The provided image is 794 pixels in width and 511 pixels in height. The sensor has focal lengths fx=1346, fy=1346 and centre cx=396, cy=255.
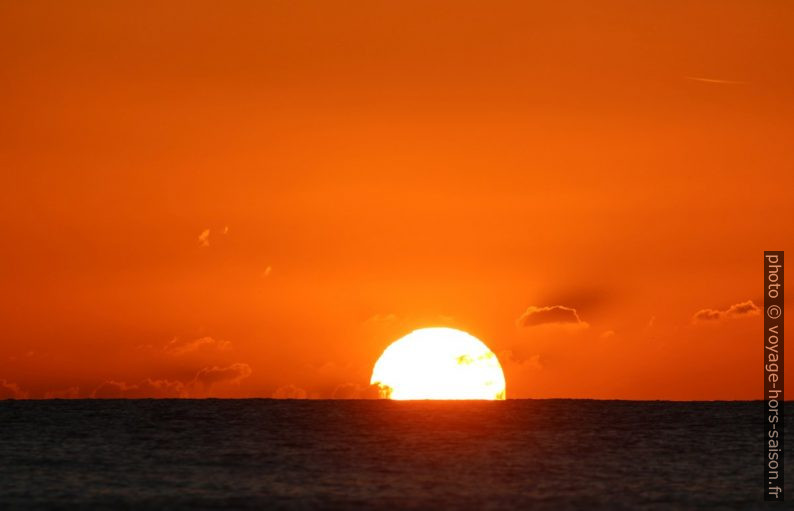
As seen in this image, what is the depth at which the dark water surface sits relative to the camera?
61.6 meters

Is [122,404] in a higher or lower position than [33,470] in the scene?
higher

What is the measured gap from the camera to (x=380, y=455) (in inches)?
3600

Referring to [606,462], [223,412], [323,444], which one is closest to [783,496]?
[606,462]

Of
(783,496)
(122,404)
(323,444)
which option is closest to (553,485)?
(783,496)

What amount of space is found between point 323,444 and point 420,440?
757 centimetres

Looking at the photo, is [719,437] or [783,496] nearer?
[783,496]

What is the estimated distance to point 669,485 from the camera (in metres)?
70.7

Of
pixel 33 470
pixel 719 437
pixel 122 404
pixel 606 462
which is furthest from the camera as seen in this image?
pixel 122 404

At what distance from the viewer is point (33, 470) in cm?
7456

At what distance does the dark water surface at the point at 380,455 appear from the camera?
6156cm

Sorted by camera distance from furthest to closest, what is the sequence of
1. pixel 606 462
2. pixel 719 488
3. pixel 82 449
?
pixel 82 449 → pixel 606 462 → pixel 719 488

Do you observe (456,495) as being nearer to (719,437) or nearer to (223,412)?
(719,437)

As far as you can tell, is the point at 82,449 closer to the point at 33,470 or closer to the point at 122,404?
the point at 33,470

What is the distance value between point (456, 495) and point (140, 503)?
48.8 ft
